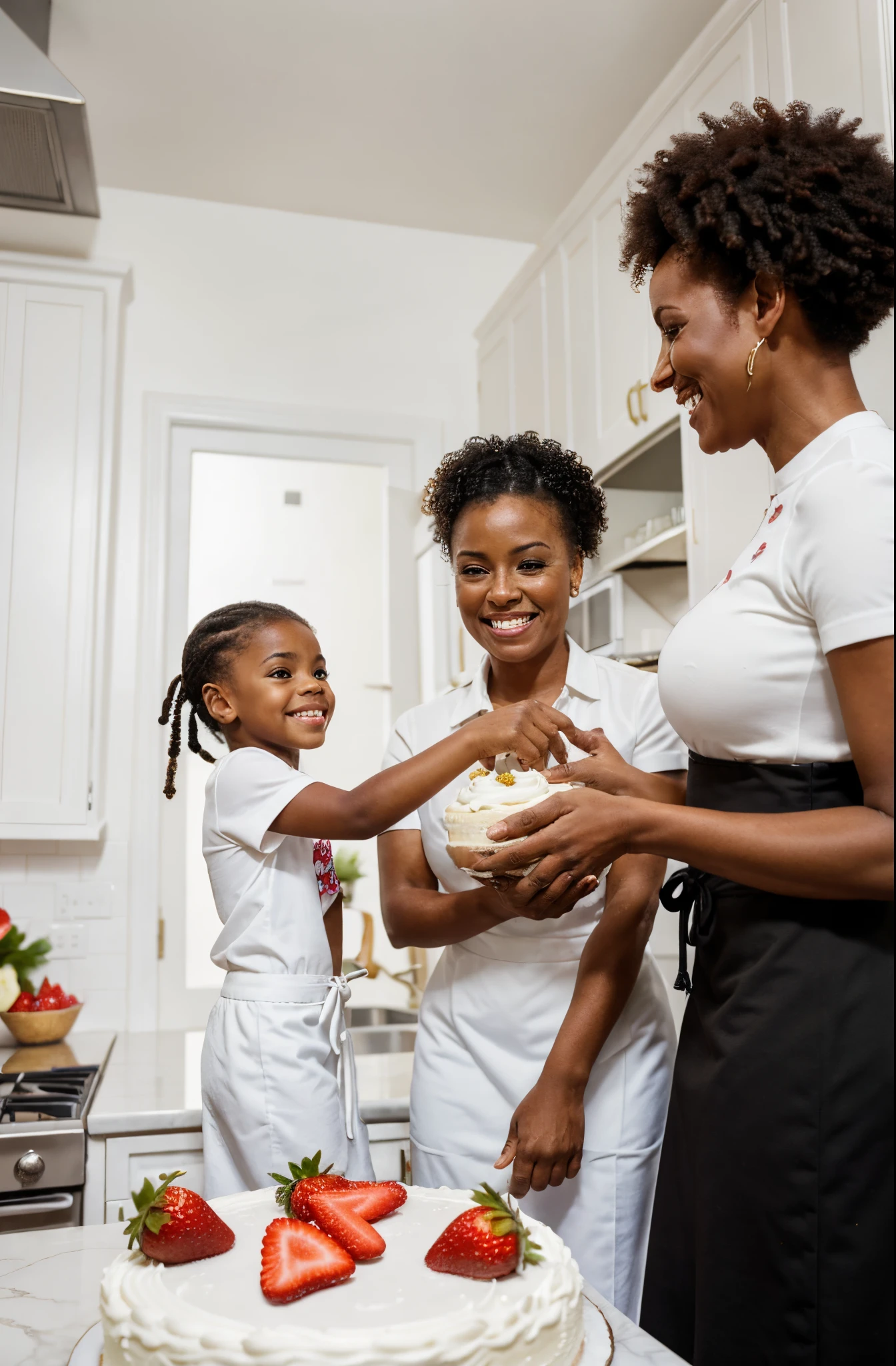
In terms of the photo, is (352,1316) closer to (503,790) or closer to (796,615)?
(503,790)

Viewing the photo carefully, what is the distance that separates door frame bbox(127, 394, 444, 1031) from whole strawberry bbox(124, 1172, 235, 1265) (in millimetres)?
1981

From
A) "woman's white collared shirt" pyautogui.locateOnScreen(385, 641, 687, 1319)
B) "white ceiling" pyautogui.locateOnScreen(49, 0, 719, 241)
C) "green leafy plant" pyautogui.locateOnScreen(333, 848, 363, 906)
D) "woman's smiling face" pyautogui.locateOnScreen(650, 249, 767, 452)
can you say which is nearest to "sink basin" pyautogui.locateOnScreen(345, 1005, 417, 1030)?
"green leafy plant" pyautogui.locateOnScreen(333, 848, 363, 906)

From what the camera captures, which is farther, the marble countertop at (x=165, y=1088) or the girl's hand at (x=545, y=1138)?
the marble countertop at (x=165, y=1088)

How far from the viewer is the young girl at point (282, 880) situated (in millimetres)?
1271

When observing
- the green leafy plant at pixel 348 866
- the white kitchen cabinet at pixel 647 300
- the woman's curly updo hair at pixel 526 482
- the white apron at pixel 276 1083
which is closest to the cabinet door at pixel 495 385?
the white kitchen cabinet at pixel 647 300

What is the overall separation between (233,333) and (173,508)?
1.78 feet

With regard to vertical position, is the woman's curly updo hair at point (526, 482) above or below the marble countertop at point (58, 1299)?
above

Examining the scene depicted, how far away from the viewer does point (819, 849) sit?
812 millimetres

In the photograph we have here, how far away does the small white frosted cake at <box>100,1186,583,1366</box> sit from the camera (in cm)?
69

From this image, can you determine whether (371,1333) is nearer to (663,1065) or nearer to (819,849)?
(819,849)

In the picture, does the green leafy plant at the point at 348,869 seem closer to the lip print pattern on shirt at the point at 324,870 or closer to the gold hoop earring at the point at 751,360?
the lip print pattern on shirt at the point at 324,870

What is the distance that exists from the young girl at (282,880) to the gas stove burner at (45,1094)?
0.54 meters

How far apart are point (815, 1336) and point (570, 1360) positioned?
214 mm

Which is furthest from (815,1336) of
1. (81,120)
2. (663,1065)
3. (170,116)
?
(170,116)
